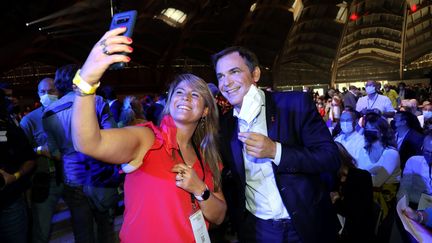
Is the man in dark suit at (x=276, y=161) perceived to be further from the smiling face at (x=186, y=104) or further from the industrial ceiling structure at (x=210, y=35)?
the industrial ceiling structure at (x=210, y=35)

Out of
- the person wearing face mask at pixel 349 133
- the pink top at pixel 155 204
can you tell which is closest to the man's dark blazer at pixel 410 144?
the person wearing face mask at pixel 349 133

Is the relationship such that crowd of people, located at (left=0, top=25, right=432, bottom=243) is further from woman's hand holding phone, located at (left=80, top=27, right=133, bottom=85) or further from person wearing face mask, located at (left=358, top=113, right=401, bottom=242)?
person wearing face mask, located at (left=358, top=113, right=401, bottom=242)

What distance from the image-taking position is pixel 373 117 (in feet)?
15.0

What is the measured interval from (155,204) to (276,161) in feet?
2.21

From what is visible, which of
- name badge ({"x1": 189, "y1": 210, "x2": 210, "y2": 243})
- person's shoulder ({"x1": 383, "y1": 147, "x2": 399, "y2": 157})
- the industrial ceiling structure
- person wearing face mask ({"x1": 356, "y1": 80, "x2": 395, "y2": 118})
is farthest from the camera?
the industrial ceiling structure

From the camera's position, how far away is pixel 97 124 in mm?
1344

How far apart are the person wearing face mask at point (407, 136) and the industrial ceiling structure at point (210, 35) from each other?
14819 mm

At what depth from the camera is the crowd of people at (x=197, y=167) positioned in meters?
1.64

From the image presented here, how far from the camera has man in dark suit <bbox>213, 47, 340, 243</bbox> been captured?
1.91 m


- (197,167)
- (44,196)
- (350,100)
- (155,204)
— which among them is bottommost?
(44,196)

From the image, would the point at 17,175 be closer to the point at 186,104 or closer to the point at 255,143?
the point at 186,104

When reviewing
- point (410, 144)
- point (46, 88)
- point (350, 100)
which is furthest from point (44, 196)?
point (350, 100)

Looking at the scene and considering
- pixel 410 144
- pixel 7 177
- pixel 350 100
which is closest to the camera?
pixel 7 177

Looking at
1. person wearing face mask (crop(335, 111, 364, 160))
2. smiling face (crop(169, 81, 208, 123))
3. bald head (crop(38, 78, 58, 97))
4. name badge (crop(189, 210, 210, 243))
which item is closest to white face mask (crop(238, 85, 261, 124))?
smiling face (crop(169, 81, 208, 123))
